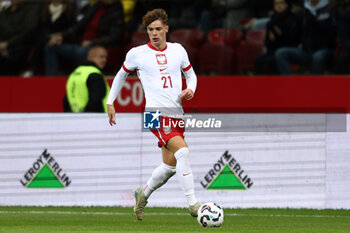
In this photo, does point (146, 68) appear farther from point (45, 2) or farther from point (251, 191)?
point (45, 2)

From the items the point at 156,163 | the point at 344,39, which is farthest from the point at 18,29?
the point at 344,39

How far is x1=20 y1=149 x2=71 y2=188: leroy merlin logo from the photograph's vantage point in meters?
13.3

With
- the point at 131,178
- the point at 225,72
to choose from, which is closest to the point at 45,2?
the point at 225,72

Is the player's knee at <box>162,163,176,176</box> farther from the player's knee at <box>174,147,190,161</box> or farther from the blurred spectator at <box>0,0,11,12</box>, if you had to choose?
the blurred spectator at <box>0,0,11,12</box>

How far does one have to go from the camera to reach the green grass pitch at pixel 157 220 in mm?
10133

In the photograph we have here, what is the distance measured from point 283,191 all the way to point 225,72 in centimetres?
345

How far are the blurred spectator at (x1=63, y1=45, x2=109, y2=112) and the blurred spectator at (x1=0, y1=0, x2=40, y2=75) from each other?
48.1 inches

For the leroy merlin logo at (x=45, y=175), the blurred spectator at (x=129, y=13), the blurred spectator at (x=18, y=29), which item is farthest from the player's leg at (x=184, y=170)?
the blurred spectator at (x=18, y=29)

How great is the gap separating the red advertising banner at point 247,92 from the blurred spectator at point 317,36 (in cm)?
62

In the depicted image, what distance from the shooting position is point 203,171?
43.0ft

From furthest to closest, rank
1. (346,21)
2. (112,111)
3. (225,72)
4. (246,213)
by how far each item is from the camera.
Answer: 1. (225,72)
2. (346,21)
3. (246,213)
4. (112,111)

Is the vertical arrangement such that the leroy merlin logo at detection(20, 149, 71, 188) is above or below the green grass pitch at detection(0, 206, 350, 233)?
above

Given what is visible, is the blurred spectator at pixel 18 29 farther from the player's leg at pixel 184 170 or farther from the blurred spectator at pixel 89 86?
the player's leg at pixel 184 170

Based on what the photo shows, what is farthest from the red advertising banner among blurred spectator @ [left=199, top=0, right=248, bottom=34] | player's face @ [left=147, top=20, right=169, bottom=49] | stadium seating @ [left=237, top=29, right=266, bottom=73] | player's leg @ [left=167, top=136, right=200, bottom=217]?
player's leg @ [left=167, top=136, right=200, bottom=217]
